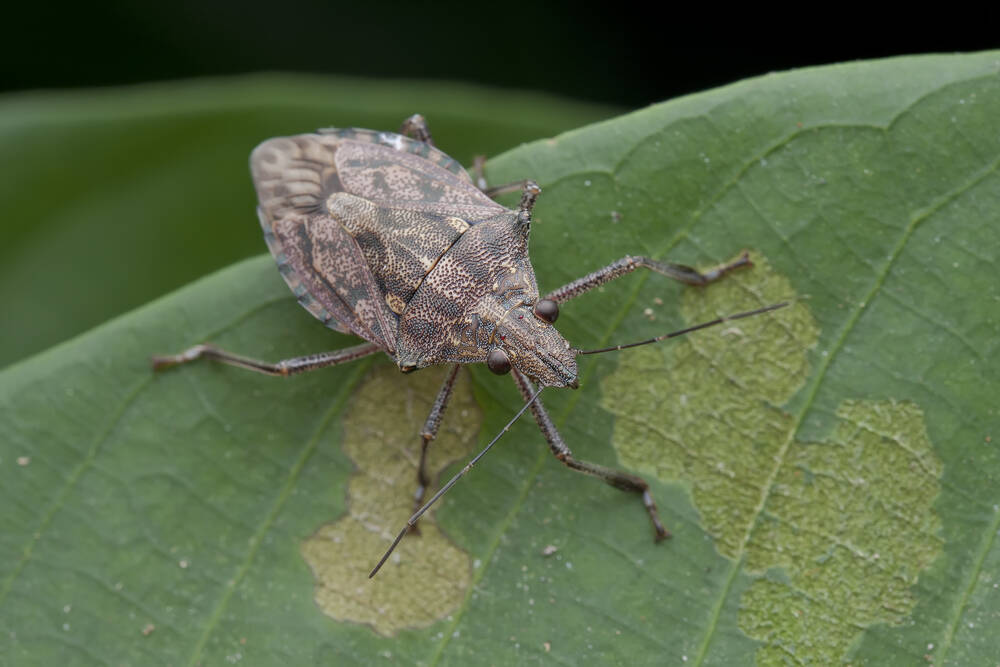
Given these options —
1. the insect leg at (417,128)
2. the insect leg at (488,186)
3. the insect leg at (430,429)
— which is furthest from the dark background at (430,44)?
the insect leg at (430,429)

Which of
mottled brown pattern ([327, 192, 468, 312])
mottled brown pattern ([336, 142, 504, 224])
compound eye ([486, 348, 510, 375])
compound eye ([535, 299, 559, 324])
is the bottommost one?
compound eye ([486, 348, 510, 375])

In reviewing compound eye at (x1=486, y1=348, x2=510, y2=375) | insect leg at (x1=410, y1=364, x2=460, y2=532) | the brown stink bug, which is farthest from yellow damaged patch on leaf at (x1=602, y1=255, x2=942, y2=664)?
insect leg at (x1=410, y1=364, x2=460, y2=532)

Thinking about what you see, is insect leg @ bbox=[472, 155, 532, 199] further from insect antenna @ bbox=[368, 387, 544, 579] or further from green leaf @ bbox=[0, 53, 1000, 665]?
insect antenna @ bbox=[368, 387, 544, 579]

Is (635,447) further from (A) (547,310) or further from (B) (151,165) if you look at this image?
(B) (151,165)

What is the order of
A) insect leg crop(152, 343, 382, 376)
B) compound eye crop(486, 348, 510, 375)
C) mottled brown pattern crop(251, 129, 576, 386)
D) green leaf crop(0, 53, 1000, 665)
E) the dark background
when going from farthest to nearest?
the dark background → insect leg crop(152, 343, 382, 376) → mottled brown pattern crop(251, 129, 576, 386) → compound eye crop(486, 348, 510, 375) → green leaf crop(0, 53, 1000, 665)

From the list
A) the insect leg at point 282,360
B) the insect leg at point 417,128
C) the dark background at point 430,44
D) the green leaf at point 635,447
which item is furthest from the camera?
the dark background at point 430,44

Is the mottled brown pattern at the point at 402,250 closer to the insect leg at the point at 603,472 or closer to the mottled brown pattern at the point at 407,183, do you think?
the mottled brown pattern at the point at 407,183
